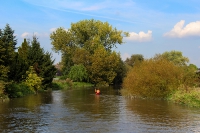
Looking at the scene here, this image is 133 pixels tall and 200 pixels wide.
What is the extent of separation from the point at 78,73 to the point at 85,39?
43.2 feet

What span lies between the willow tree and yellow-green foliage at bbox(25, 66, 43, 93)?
1169 inches

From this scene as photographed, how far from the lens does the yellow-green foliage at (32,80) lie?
138 ft

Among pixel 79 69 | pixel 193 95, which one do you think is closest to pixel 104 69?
pixel 79 69

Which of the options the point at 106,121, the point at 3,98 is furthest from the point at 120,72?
the point at 106,121

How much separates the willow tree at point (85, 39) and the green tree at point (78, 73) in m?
4.29

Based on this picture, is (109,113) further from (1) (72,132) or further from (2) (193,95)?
(2) (193,95)

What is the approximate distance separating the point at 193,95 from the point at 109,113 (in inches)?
374

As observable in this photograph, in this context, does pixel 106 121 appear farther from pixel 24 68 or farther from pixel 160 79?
pixel 24 68

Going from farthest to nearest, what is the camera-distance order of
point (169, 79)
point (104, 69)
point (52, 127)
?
point (104, 69)
point (169, 79)
point (52, 127)

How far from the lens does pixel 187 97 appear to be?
1085 inches

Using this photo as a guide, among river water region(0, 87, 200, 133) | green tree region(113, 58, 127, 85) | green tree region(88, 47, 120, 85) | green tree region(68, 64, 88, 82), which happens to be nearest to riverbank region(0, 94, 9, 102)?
river water region(0, 87, 200, 133)

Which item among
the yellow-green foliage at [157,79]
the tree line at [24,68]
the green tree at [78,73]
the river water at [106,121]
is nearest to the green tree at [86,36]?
the green tree at [78,73]

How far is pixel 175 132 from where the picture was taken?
51.1 feet

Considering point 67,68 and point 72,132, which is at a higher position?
point 67,68
